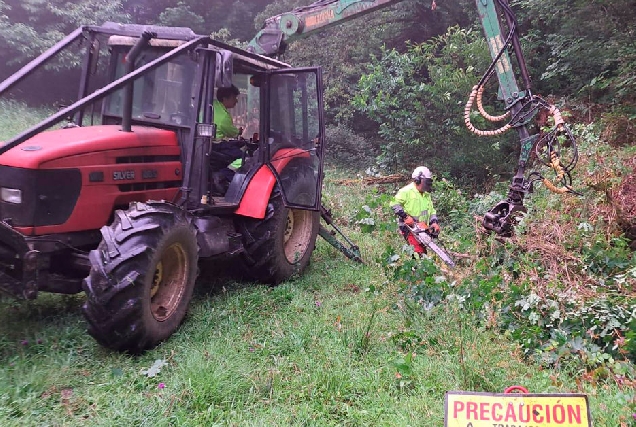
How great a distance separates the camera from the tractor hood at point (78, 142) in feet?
11.4

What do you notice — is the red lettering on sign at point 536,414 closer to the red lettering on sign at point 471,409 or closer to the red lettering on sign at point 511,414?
the red lettering on sign at point 511,414

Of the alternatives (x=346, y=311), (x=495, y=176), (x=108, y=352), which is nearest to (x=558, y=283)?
(x=346, y=311)

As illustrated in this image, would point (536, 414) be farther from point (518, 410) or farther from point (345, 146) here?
point (345, 146)

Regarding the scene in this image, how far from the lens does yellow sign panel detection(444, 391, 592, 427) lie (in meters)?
1.99

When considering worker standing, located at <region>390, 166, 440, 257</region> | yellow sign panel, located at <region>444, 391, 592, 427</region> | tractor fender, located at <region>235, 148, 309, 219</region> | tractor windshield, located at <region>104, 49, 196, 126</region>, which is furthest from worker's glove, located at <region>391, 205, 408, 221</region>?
yellow sign panel, located at <region>444, 391, 592, 427</region>

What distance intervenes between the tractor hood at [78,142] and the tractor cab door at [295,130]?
1241mm

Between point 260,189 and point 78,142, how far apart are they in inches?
72.7

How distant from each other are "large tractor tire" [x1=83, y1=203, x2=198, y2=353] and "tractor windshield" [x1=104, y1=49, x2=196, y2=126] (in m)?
1.05

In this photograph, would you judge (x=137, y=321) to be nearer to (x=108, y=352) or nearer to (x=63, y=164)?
(x=108, y=352)

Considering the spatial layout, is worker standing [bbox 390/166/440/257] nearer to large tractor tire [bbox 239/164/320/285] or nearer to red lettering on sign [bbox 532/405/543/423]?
large tractor tire [bbox 239/164/320/285]

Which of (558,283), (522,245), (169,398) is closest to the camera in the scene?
(169,398)

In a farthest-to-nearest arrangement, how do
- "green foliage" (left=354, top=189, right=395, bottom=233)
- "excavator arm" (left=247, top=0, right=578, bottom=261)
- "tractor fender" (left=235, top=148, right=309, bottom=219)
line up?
"green foliage" (left=354, top=189, right=395, bottom=233) < "excavator arm" (left=247, top=0, right=578, bottom=261) < "tractor fender" (left=235, top=148, right=309, bottom=219)

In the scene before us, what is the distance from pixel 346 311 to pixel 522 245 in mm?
1874

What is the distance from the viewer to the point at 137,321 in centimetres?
346
